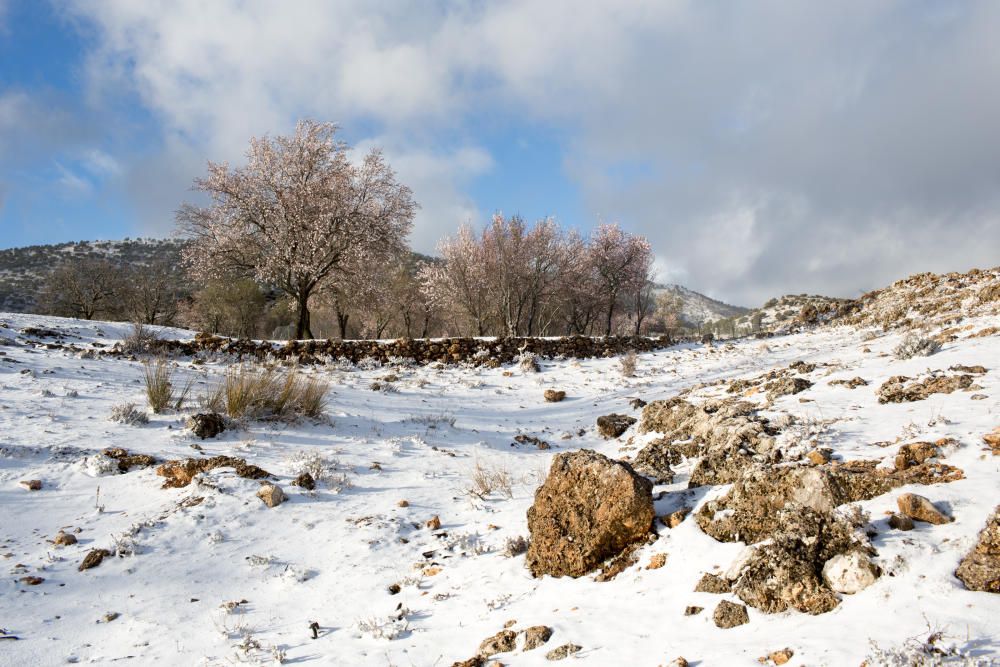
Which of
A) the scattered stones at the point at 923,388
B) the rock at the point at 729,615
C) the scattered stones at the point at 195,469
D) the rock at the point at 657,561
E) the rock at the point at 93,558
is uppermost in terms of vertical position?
the scattered stones at the point at 923,388

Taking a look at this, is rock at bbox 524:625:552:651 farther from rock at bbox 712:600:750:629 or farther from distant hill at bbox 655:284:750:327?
distant hill at bbox 655:284:750:327

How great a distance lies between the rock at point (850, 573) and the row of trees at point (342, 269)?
57.6 feet

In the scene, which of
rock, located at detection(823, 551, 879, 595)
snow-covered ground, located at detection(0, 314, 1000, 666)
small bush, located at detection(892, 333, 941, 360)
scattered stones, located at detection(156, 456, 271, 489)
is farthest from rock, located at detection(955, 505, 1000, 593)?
small bush, located at detection(892, 333, 941, 360)

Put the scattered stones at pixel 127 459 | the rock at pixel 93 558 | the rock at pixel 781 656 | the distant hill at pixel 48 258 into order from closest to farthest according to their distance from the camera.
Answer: the rock at pixel 781 656
the rock at pixel 93 558
the scattered stones at pixel 127 459
the distant hill at pixel 48 258

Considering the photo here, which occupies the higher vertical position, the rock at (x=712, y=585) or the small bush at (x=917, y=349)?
the small bush at (x=917, y=349)

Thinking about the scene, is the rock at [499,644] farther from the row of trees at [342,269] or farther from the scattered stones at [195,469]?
the row of trees at [342,269]

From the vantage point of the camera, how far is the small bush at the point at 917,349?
7.83 meters

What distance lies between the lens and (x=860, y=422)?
5273 millimetres

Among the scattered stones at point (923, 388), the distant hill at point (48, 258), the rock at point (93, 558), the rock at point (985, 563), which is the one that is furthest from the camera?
the distant hill at point (48, 258)

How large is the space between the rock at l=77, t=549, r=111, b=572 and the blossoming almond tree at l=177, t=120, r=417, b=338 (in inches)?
675

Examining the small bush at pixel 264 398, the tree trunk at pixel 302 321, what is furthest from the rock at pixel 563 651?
the tree trunk at pixel 302 321

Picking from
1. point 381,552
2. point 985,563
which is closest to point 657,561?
point 985,563

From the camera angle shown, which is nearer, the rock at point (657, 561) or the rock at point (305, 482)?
the rock at point (657, 561)

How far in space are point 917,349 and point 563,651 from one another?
7989 mm
